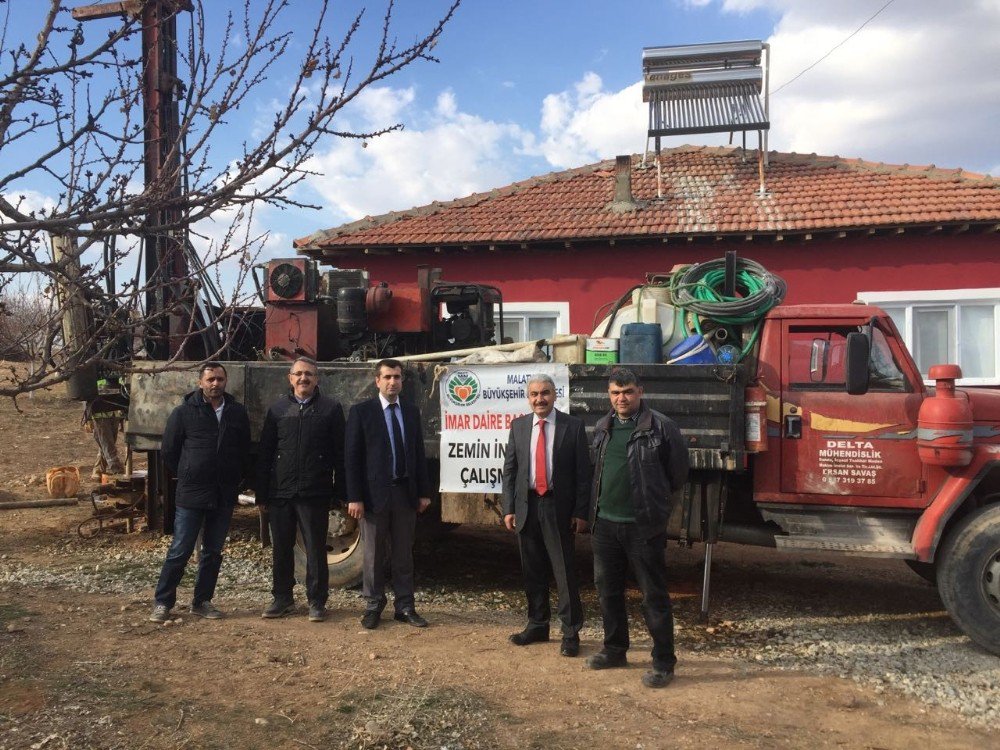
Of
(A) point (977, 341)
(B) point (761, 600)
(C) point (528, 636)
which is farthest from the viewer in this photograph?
(A) point (977, 341)

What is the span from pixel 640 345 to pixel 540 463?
1.46 m

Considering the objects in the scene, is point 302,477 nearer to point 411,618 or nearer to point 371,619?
point 371,619

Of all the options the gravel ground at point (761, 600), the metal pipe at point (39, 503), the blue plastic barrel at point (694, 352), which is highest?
the blue plastic barrel at point (694, 352)

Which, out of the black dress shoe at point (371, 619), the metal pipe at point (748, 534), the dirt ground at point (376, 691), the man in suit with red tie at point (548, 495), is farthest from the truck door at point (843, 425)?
the black dress shoe at point (371, 619)

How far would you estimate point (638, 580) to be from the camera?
4.49 meters

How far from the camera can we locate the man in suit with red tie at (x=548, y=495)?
4824mm

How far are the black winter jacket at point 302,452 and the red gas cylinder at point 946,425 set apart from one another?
3849 mm

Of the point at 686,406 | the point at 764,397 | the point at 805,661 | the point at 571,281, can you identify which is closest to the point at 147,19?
the point at 686,406

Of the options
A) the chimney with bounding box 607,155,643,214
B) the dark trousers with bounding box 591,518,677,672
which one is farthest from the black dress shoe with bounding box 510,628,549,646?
the chimney with bounding box 607,155,643,214

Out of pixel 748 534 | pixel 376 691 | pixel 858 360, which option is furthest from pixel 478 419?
pixel 858 360

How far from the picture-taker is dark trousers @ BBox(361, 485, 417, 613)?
534 centimetres

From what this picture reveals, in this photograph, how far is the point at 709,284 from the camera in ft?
20.0

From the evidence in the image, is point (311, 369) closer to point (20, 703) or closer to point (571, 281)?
point (20, 703)

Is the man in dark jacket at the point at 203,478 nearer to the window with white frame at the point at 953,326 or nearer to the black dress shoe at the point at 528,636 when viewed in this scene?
the black dress shoe at the point at 528,636
